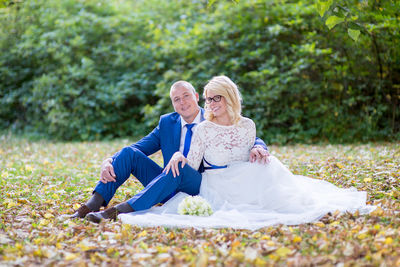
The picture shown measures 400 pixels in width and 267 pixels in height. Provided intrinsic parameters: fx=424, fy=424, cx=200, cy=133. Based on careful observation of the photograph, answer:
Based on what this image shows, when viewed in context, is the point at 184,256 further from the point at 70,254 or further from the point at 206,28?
the point at 206,28

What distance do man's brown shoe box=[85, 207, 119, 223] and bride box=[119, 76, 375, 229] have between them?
145 mm

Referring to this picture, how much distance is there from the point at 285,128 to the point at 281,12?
2566 millimetres

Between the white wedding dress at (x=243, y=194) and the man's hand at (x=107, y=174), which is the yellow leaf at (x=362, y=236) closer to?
the white wedding dress at (x=243, y=194)

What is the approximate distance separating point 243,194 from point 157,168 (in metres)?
0.90

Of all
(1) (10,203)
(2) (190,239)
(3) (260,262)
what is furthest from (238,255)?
(1) (10,203)

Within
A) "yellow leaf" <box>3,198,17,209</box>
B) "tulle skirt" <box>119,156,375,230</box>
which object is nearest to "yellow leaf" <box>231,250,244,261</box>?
"tulle skirt" <box>119,156,375,230</box>

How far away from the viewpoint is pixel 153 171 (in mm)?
4000

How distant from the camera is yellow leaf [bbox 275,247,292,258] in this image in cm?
249

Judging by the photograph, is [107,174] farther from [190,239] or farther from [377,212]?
[377,212]

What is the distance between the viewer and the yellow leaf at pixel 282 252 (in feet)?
8.18

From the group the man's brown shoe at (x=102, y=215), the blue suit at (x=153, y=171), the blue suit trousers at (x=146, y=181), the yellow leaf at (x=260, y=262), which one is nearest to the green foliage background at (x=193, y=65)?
the blue suit at (x=153, y=171)

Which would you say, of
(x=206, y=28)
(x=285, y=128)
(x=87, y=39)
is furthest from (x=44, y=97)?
(x=285, y=128)

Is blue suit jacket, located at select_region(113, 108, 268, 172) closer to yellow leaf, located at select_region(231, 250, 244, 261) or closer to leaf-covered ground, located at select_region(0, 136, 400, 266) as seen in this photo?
leaf-covered ground, located at select_region(0, 136, 400, 266)

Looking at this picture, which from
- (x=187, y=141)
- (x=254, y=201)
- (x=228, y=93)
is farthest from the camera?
(x=187, y=141)
